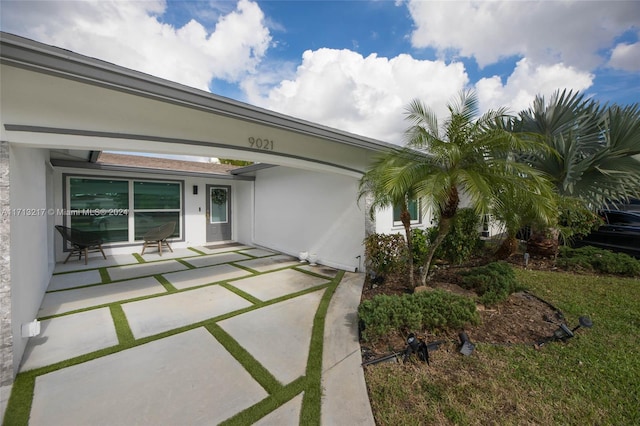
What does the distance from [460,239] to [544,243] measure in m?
2.77

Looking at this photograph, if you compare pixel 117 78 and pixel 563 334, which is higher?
pixel 117 78

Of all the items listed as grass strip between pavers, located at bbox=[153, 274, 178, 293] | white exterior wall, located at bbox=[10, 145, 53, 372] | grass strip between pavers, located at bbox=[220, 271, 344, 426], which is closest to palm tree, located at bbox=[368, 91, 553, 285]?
grass strip between pavers, located at bbox=[220, 271, 344, 426]

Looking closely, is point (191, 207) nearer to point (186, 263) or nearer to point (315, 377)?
point (186, 263)

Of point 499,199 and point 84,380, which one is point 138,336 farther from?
point 499,199

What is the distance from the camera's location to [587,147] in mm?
6480

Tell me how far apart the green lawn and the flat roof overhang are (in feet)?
13.1

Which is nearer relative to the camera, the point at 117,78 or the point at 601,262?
the point at 117,78

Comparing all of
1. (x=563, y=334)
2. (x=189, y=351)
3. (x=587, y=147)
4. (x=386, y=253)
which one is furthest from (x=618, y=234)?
(x=189, y=351)

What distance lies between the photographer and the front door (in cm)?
1104

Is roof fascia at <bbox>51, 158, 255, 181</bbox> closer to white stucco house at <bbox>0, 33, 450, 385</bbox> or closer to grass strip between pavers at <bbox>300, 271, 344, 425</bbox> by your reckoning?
white stucco house at <bbox>0, 33, 450, 385</bbox>

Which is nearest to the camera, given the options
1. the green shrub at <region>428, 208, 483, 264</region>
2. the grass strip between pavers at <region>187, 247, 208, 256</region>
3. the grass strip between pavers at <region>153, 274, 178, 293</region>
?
the grass strip between pavers at <region>153, 274, 178, 293</region>

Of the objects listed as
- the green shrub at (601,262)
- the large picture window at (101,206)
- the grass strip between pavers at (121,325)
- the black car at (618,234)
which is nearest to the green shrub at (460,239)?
the green shrub at (601,262)

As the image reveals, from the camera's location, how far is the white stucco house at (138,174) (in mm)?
2699

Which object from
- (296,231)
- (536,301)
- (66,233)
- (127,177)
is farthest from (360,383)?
(127,177)
